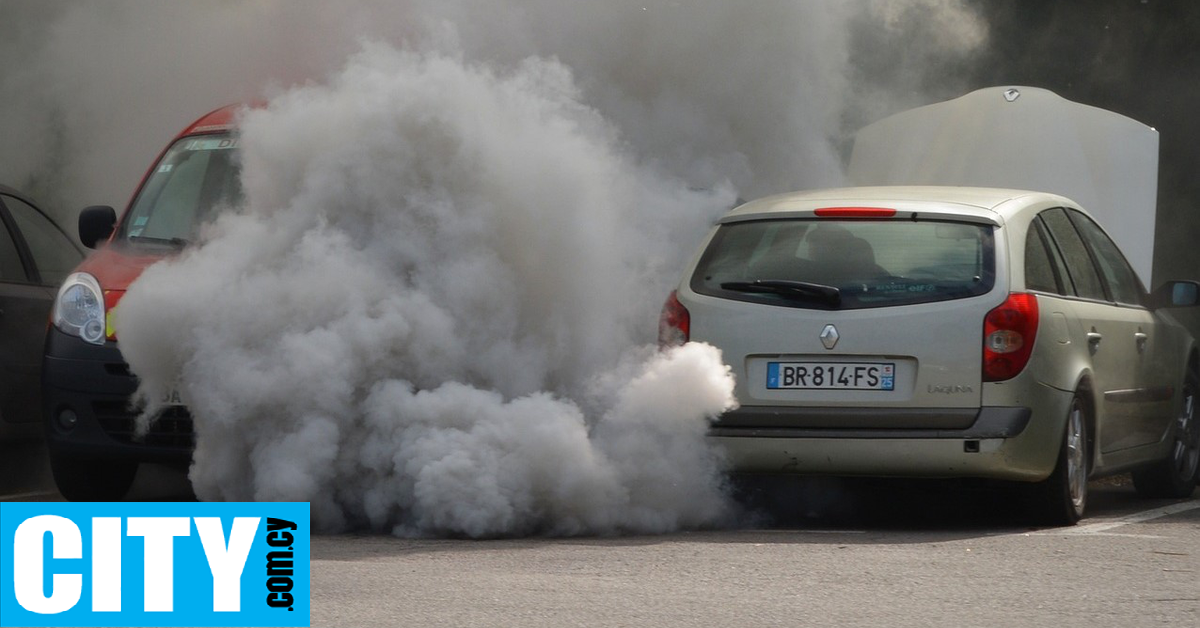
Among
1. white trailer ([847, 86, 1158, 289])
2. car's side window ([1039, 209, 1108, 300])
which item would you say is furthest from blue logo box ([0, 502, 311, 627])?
white trailer ([847, 86, 1158, 289])

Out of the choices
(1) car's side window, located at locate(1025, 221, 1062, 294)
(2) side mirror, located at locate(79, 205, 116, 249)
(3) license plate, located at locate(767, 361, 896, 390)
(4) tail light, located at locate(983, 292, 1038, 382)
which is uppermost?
(2) side mirror, located at locate(79, 205, 116, 249)

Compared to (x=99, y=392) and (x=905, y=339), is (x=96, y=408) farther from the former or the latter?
(x=905, y=339)

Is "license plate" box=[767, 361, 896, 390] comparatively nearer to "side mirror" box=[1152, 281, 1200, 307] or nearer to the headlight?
"side mirror" box=[1152, 281, 1200, 307]

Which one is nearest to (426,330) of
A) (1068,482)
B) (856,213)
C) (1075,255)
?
(856,213)

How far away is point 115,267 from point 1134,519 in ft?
15.8

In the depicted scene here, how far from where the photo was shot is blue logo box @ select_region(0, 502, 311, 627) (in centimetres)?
516

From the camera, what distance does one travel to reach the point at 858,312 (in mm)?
8023

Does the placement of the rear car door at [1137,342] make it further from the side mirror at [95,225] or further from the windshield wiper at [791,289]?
the side mirror at [95,225]

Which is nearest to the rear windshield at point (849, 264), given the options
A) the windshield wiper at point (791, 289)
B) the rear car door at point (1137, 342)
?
the windshield wiper at point (791, 289)

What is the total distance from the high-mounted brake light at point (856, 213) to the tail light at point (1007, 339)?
691 mm

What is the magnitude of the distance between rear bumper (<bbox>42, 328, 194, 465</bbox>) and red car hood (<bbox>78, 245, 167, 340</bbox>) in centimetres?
15

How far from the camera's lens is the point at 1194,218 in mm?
16281

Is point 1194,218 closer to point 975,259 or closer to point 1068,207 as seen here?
point 1068,207

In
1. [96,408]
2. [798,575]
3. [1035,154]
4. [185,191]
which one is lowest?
[798,575]
